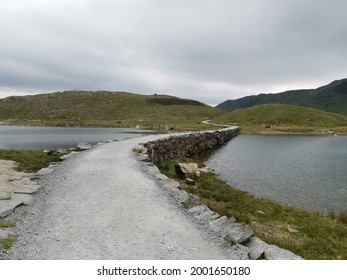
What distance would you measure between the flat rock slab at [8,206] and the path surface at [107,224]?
58 cm

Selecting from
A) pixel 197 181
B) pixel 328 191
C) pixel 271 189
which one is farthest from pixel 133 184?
pixel 328 191

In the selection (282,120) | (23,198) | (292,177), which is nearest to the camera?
(23,198)

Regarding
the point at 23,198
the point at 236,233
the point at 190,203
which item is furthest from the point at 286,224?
the point at 23,198

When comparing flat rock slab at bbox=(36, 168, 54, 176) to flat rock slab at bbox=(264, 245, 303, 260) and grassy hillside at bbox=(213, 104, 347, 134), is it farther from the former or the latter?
grassy hillside at bbox=(213, 104, 347, 134)

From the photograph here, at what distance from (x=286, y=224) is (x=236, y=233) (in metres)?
7.63

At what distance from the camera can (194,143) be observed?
186 ft

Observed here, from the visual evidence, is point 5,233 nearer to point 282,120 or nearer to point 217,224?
point 217,224

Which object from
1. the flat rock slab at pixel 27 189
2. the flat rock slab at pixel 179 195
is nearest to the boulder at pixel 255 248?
the flat rock slab at pixel 179 195

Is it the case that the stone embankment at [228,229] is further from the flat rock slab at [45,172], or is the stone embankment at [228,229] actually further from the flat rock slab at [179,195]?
the flat rock slab at [45,172]

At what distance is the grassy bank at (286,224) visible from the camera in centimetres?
1409

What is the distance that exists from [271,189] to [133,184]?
1485cm

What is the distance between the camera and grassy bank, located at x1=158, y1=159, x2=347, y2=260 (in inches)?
555

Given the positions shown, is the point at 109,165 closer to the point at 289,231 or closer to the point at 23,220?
the point at 23,220

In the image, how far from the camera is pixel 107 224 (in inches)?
513
